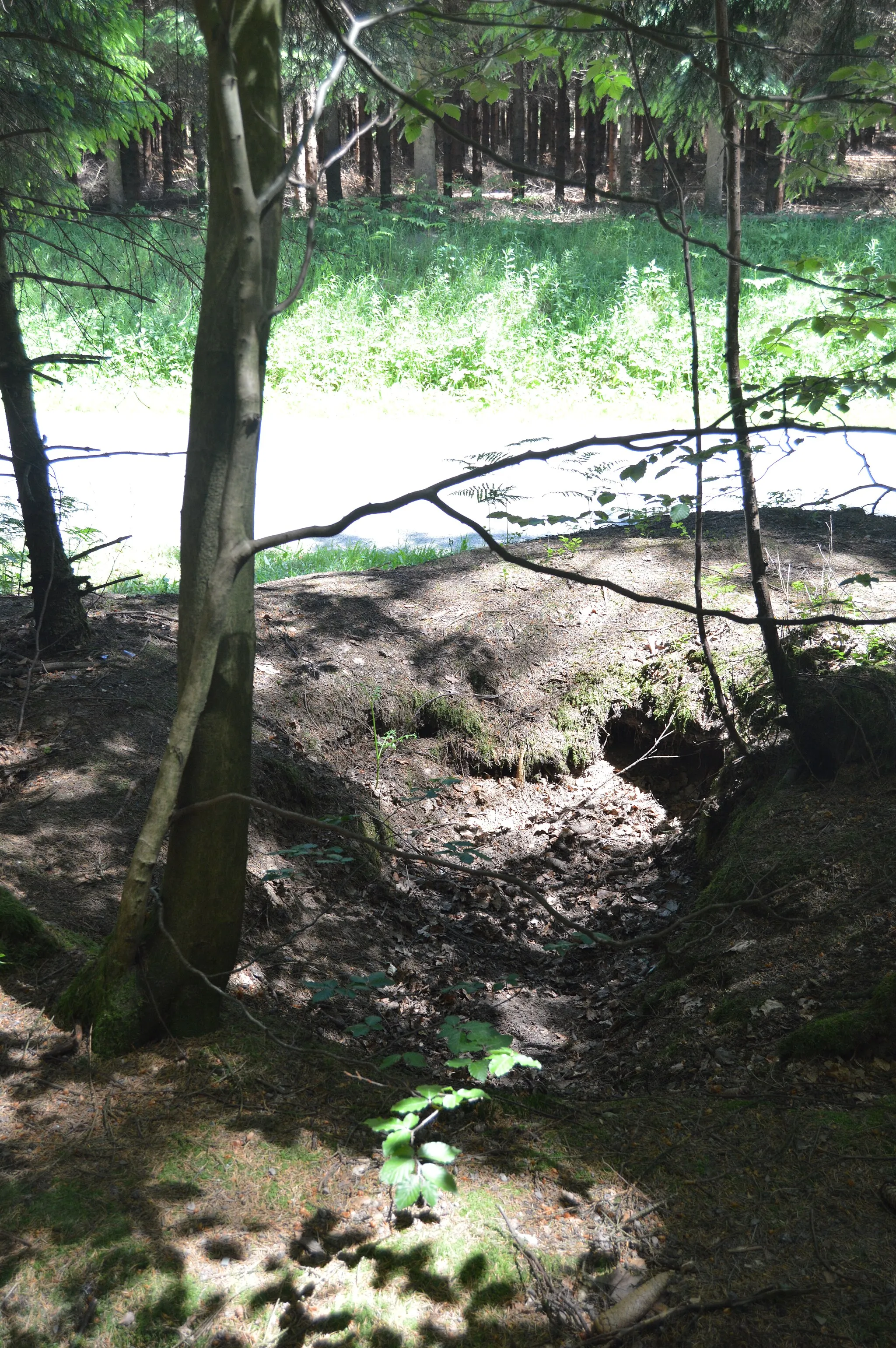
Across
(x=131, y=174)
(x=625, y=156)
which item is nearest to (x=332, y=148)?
(x=131, y=174)

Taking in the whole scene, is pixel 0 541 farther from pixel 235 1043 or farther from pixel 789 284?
pixel 789 284

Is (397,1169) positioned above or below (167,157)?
below

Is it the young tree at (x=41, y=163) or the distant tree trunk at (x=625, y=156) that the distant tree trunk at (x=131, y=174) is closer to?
the distant tree trunk at (x=625, y=156)

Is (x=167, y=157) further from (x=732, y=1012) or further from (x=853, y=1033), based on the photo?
(x=853, y=1033)

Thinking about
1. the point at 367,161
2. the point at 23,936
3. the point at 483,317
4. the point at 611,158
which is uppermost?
the point at 367,161

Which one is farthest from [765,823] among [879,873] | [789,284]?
[789,284]

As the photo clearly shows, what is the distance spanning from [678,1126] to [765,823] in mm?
1893

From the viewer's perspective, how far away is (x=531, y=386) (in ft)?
51.6

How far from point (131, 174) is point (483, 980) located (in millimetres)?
29974

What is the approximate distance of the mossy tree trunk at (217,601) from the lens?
223 cm

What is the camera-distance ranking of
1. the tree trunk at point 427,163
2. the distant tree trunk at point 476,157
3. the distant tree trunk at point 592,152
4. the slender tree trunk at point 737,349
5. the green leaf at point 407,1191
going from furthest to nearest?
the distant tree trunk at point 476,157 < the distant tree trunk at point 592,152 < the tree trunk at point 427,163 < the slender tree trunk at point 737,349 < the green leaf at point 407,1191

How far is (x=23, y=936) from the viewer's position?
115 inches

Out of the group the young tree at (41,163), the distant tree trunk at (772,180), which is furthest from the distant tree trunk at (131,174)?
the young tree at (41,163)

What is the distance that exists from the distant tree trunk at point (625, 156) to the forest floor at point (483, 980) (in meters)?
19.5
